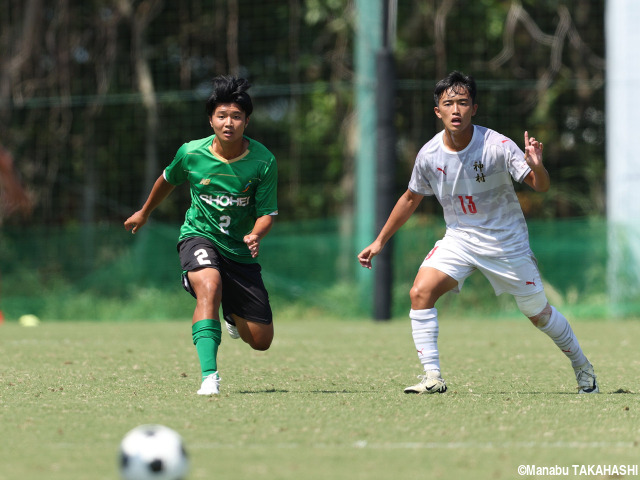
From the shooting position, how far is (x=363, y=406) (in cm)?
608

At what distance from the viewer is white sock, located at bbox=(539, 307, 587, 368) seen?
6.86 metres

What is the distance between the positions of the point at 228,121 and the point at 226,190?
447 mm

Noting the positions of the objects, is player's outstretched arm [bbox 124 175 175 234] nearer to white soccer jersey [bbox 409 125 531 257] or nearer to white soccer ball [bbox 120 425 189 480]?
white soccer jersey [bbox 409 125 531 257]

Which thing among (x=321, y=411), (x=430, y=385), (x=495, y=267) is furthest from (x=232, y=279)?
(x=495, y=267)

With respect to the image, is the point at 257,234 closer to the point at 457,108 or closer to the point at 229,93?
the point at 229,93

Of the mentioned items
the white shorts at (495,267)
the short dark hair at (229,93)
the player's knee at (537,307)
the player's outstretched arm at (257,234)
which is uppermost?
the short dark hair at (229,93)

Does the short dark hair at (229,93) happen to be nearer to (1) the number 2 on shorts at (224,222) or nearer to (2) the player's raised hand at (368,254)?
(1) the number 2 on shorts at (224,222)

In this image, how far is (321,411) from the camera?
5.86m

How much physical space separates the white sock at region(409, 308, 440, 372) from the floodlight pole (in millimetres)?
7365

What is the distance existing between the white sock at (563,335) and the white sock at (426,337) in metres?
0.69

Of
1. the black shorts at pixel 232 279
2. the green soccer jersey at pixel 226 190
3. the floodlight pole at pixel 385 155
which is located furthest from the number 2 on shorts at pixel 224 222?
the floodlight pole at pixel 385 155

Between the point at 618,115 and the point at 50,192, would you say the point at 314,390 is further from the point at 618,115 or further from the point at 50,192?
the point at 50,192

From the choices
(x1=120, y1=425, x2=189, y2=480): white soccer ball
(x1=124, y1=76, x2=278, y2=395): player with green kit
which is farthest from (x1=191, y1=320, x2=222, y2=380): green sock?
(x1=120, y1=425, x2=189, y2=480): white soccer ball

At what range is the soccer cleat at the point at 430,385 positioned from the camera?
21.8ft
